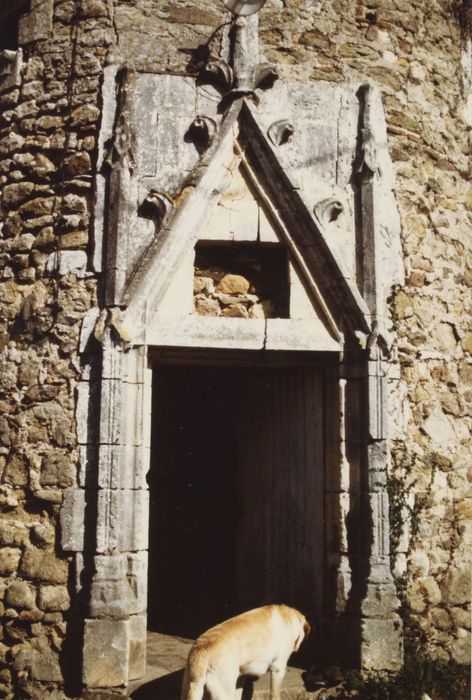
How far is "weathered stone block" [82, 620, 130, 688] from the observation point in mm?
4699

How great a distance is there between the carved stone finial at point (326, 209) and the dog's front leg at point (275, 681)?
9.52 feet

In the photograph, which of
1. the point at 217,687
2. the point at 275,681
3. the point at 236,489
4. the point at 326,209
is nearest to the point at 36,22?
the point at 326,209

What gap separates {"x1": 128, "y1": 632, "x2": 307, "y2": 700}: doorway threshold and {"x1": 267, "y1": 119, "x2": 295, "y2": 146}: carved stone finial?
3.60 m

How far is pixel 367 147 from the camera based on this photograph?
5480 mm

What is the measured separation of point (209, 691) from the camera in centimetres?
391

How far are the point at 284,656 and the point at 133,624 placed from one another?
41.4 inches

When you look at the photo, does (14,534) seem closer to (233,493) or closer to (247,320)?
(247,320)

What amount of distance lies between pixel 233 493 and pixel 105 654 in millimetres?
2612

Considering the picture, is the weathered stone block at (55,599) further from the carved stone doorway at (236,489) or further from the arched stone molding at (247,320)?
the carved stone doorway at (236,489)

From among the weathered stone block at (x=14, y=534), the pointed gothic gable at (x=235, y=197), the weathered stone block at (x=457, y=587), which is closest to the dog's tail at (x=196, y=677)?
the weathered stone block at (x=14, y=534)

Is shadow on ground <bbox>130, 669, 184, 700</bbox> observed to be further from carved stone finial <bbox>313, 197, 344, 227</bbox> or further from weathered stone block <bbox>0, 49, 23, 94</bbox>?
weathered stone block <bbox>0, 49, 23, 94</bbox>

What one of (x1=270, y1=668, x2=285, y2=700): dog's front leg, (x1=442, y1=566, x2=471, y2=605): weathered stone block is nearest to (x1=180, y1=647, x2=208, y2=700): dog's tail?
(x1=270, y1=668, x2=285, y2=700): dog's front leg

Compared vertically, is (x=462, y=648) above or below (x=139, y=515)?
below

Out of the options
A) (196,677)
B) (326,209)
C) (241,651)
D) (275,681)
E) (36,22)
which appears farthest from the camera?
(36,22)
